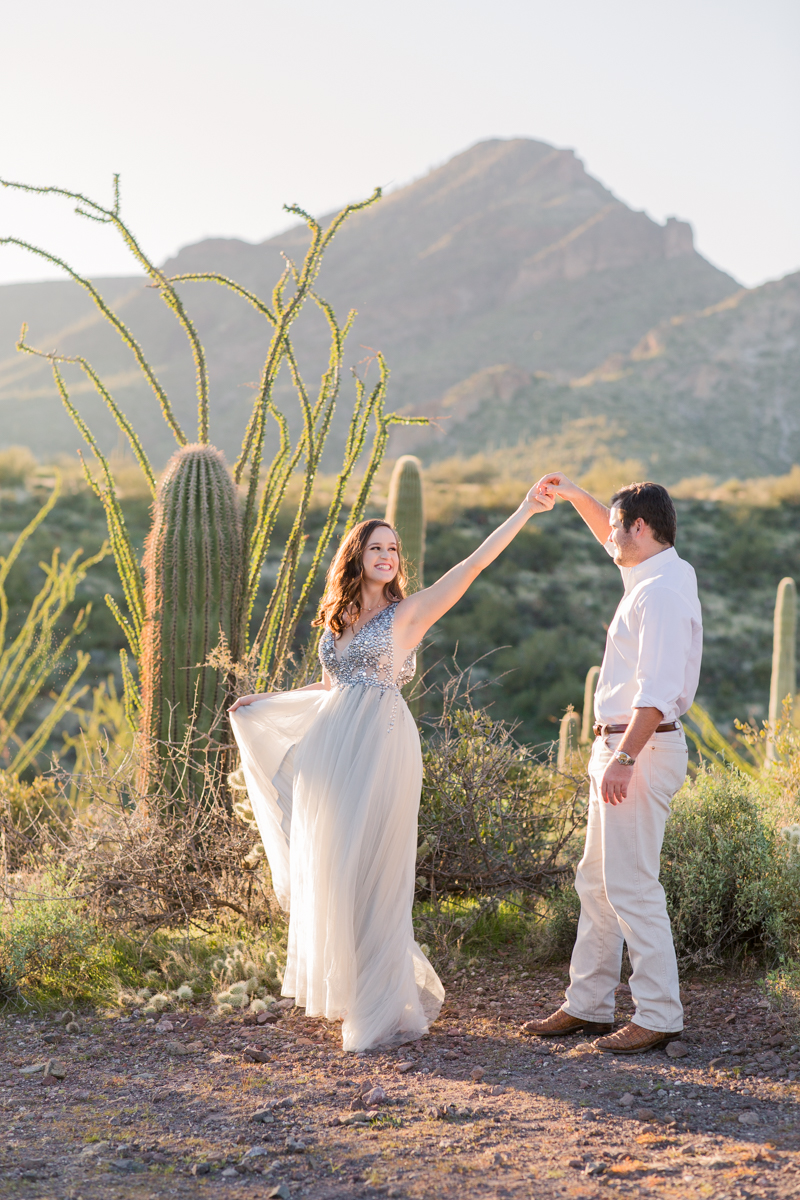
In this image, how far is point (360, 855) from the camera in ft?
11.3

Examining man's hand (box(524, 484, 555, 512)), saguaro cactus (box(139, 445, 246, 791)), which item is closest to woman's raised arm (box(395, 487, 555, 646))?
man's hand (box(524, 484, 555, 512))

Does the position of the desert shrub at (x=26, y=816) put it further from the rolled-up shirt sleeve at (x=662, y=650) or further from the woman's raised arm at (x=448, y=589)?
the rolled-up shirt sleeve at (x=662, y=650)

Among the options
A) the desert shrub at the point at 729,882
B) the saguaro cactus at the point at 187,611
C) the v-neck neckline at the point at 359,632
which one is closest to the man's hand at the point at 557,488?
the v-neck neckline at the point at 359,632

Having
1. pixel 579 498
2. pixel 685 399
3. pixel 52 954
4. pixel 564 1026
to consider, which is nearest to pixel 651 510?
pixel 579 498

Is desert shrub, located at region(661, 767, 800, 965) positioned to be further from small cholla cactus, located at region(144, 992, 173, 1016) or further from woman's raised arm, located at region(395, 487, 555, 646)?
small cholla cactus, located at region(144, 992, 173, 1016)

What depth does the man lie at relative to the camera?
3.05m

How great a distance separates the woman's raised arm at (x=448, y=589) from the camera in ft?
11.4

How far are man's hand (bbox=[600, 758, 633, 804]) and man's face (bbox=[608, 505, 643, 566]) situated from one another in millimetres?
688

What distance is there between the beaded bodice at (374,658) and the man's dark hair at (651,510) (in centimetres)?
91

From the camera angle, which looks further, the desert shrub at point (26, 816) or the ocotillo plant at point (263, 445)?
the desert shrub at point (26, 816)

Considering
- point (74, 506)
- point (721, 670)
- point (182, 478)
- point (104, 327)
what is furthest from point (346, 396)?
point (182, 478)

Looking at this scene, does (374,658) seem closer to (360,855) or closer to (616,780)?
(360,855)

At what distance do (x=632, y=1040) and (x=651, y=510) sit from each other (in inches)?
67.7

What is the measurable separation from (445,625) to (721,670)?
4950 mm
